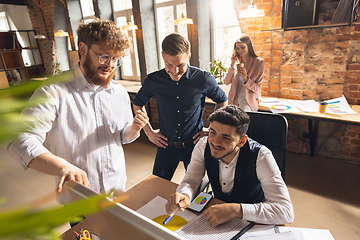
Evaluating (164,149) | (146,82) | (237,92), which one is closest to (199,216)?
(164,149)

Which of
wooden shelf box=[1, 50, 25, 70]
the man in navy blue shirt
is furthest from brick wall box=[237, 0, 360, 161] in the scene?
wooden shelf box=[1, 50, 25, 70]

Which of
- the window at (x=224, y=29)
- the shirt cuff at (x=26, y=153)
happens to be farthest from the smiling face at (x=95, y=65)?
the window at (x=224, y=29)

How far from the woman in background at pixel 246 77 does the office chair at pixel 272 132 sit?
1.18 meters

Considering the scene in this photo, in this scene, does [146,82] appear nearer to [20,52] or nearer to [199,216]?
[199,216]

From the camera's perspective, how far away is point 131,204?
4.29 ft

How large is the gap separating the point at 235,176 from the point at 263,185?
0.17 m

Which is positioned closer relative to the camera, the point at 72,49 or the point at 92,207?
the point at 92,207

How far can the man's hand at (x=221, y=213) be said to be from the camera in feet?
3.62

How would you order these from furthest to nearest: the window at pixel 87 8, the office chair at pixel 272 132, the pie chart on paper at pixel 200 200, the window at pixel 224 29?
the window at pixel 87 8, the window at pixel 224 29, the office chair at pixel 272 132, the pie chart on paper at pixel 200 200

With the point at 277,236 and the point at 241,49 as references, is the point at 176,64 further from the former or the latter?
the point at 241,49

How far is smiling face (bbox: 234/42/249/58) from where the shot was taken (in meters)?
2.89

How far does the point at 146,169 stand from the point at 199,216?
2.12m

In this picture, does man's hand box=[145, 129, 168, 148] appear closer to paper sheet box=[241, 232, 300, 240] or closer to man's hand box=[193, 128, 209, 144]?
man's hand box=[193, 128, 209, 144]

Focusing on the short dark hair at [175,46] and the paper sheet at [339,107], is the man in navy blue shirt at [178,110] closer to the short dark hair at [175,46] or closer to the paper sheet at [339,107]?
the short dark hair at [175,46]
